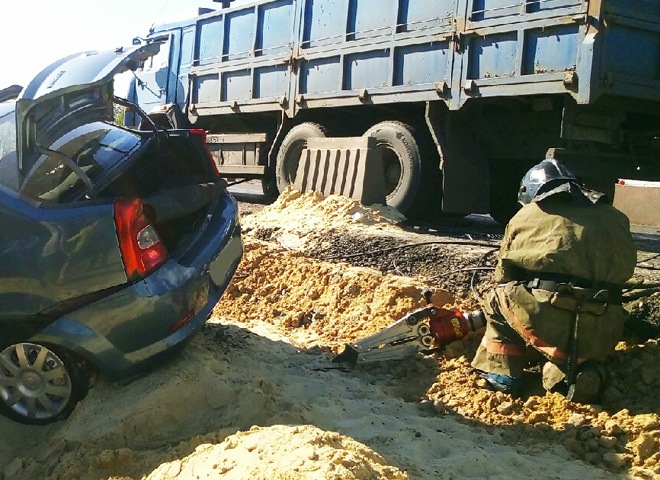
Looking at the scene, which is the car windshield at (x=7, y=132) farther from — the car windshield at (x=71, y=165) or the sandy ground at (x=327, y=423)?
the sandy ground at (x=327, y=423)

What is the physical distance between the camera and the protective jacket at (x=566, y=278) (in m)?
4.21

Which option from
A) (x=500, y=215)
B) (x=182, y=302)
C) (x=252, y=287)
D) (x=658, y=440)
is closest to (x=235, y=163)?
(x=500, y=215)

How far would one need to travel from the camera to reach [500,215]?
1013cm

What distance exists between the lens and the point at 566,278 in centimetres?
430

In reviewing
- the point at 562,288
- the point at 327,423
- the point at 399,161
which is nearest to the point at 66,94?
the point at 327,423

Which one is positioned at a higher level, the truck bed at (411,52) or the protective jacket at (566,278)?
the truck bed at (411,52)

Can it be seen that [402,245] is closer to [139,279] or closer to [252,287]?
[252,287]

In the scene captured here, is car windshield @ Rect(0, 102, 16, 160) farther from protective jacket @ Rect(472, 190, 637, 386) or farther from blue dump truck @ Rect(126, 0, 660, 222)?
blue dump truck @ Rect(126, 0, 660, 222)

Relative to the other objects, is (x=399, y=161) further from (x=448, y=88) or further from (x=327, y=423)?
(x=327, y=423)

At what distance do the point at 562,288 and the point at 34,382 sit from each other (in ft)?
9.51

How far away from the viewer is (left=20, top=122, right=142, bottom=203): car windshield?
373cm

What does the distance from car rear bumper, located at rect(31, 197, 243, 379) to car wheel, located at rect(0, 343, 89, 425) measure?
0.44 ft

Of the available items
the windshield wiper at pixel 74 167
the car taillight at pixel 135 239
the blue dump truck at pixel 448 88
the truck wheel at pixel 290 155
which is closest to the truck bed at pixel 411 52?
the blue dump truck at pixel 448 88

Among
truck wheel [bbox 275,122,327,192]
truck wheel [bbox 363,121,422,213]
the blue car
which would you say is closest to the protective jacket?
the blue car
